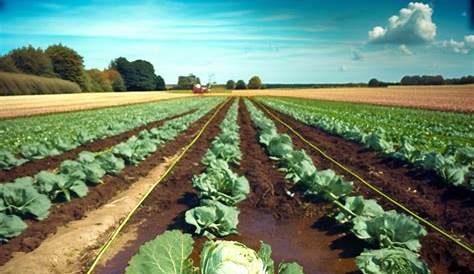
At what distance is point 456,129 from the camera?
1830 cm

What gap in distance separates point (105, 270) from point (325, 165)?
22.9 feet

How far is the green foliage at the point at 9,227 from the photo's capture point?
17.3 feet

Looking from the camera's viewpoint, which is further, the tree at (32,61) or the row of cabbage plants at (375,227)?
the tree at (32,61)

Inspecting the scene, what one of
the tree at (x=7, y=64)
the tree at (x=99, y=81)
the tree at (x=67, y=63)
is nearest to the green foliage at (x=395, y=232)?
the tree at (x=7, y=64)

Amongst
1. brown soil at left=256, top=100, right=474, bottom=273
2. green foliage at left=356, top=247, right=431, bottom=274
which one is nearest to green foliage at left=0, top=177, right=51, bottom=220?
green foliage at left=356, top=247, right=431, bottom=274

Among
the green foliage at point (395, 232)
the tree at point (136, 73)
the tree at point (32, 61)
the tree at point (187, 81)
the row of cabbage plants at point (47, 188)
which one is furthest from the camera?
the tree at point (187, 81)

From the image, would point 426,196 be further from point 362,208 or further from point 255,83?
point 255,83

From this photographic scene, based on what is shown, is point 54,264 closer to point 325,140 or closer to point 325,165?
point 325,165

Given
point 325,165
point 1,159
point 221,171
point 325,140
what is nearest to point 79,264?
point 221,171

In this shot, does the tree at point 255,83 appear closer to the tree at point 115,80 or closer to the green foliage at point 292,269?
the tree at point 115,80

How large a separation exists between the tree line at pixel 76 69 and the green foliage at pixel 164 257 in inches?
1856

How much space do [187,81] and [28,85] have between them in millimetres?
56377

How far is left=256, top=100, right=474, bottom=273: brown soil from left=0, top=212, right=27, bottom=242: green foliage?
4869 mm

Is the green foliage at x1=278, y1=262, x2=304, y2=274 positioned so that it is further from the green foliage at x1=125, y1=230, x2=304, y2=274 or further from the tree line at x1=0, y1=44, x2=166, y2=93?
the tree line at x1=0, y1=44, x2=166, y2=93
